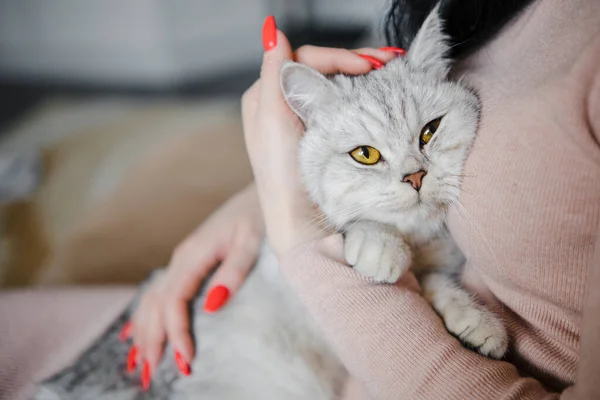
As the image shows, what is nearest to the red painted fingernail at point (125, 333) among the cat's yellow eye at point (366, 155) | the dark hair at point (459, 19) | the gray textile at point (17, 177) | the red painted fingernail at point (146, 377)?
the red painted fingernail at point (146, 377)

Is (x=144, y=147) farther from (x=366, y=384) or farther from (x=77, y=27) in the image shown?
(x=77, y=27)

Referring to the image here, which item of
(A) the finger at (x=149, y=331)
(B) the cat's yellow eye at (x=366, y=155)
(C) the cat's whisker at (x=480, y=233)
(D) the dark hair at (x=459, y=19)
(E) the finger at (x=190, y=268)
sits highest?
(D) the dark hair at (x=459, y=19)

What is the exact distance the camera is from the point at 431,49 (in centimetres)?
98

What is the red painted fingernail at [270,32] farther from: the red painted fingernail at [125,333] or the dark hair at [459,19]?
the red painted fingernail at [125,333]

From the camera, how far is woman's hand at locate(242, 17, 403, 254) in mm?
922

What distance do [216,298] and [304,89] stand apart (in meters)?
0.51

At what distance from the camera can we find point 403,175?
2.88 feet

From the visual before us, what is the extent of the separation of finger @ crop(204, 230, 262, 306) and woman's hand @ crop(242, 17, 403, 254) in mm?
225

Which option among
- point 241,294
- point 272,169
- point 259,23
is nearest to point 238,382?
point 241,294

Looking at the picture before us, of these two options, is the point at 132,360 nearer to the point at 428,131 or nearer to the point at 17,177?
the point at 428,131

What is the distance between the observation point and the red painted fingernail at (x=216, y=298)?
3.61 feet

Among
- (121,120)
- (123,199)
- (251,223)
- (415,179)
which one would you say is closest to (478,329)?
(415,179)

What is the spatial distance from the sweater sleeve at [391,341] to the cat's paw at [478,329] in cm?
5

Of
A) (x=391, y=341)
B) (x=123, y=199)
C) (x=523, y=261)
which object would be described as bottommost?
(x=123, y=199)
